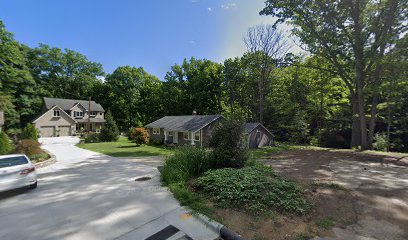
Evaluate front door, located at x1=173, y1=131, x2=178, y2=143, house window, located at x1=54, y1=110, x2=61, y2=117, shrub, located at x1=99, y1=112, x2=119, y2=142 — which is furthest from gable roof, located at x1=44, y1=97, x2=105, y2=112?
front door, located at x1=173, y1=131, x2=178, y2=143

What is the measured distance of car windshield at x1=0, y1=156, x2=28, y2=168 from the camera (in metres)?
7.29

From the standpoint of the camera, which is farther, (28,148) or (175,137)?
(175,137)

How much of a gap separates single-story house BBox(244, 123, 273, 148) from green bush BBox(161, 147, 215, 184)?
15.1 meters

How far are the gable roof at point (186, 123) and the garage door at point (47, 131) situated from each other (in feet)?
68.2

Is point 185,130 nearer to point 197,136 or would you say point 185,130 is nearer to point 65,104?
point 197,136

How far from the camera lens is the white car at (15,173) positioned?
6840 mm

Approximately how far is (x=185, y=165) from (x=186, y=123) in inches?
691

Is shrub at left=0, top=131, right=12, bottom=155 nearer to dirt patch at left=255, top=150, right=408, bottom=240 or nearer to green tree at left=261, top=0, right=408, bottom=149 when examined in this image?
dirt patch at left=255, top=150, right=408, bottom=240

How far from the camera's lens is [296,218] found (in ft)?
15.8

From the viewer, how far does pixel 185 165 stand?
8.35 meters

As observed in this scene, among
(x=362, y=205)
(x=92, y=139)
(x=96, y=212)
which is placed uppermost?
(x=92, y=139)

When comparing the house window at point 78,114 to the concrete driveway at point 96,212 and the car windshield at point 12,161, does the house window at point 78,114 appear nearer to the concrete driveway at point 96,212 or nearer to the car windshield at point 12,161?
the concrete driveway at point 96,212

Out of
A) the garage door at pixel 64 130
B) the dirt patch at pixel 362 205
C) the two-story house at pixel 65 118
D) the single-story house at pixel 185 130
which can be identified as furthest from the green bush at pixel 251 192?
the garage door at pixel 64 130

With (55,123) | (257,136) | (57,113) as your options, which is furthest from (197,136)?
(57,113)
